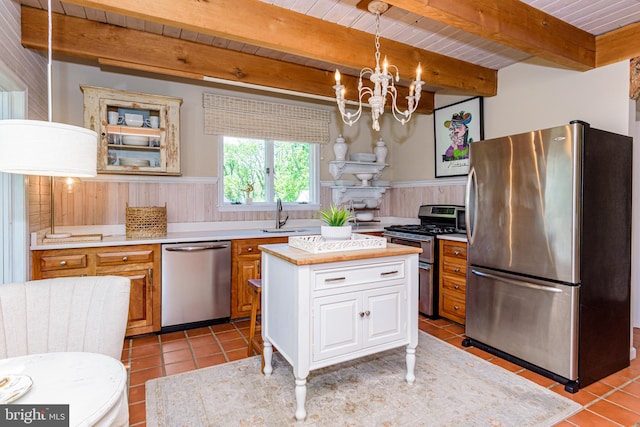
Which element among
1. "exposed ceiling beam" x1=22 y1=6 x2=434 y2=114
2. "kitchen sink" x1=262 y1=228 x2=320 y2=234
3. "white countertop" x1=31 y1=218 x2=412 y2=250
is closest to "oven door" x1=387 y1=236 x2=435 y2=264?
"white countertop" x1=31 y1=218 x2=412 y2=250

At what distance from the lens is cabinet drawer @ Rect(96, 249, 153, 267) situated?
9.37ft

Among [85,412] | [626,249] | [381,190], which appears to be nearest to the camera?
[85,412]

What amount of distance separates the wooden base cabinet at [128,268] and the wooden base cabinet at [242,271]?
2.16ft

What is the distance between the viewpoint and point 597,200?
2.30 meters

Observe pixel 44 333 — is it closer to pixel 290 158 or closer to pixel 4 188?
pixel 4 188

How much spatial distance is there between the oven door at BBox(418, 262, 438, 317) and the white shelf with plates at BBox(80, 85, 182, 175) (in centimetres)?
268

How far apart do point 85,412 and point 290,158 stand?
144 inches

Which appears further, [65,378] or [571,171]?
[571,171]

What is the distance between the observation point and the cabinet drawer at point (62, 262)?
8.75 feet

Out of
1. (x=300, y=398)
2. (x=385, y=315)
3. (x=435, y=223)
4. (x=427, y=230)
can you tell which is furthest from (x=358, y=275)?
(x=435, y=223)

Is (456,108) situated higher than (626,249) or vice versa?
(456,108)

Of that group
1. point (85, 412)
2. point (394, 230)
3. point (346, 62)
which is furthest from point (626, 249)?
point (85, 412)

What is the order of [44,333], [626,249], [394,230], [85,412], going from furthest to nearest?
1. [394,230]
2. [626,249]
3. [44,333]
4. [85,412]

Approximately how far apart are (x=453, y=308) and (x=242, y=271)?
2.09 meters
